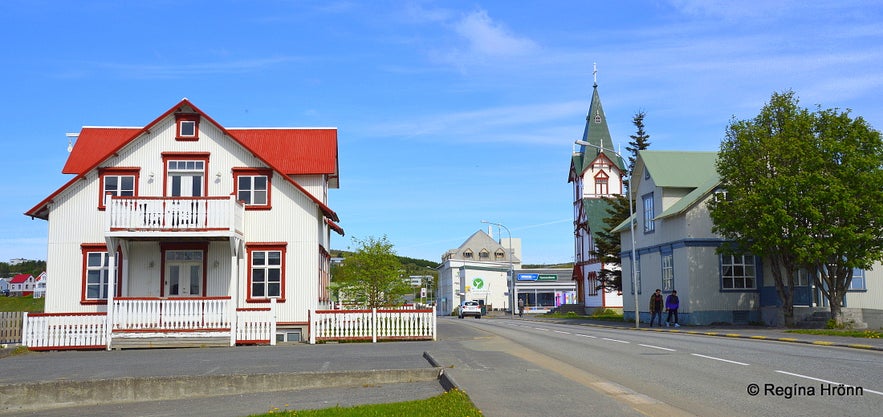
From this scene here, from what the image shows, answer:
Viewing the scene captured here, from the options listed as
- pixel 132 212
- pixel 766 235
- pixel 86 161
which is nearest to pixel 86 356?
pixel 132 212

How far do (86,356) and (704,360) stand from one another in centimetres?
1576

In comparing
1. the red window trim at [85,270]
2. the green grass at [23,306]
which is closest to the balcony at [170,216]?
the red window trim at [85,270]

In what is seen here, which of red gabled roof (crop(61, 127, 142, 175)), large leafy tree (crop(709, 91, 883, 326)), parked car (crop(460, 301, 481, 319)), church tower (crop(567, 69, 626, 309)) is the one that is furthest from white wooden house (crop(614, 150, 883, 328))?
church tower (crop(567, 69, 626, 309))

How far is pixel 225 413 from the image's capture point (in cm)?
1120

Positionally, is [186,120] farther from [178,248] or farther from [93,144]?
[93,144]

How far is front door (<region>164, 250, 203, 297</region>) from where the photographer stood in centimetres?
2714

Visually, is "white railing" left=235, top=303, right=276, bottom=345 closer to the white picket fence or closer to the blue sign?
the white picket fence

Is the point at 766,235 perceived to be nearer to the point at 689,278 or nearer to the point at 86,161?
the point at 689,278

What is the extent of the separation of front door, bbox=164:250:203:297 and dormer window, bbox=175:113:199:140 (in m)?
4.02

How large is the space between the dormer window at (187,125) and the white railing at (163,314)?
6.25 m

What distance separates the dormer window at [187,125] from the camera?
2773 cm

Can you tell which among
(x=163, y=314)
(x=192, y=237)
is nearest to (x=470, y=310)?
(x=192, y=237)

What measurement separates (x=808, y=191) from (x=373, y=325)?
16465 millimetres

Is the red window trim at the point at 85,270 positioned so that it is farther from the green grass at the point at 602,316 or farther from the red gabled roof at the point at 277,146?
the green grass at the point at 602,316
